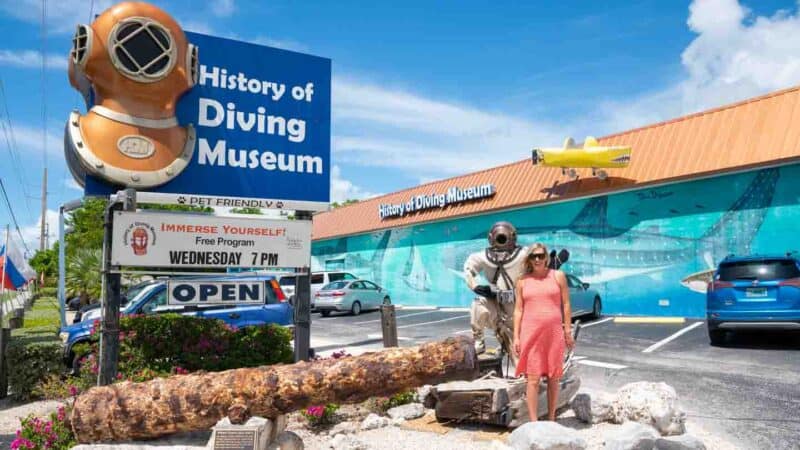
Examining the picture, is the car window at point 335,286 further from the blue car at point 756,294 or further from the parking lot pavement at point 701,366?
the blue car at point 756,294

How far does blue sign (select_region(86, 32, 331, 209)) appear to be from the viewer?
296 inches

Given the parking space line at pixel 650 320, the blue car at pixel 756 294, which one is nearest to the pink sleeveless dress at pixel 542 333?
the blue car at pixel 756 294

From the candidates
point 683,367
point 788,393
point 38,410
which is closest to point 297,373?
point 38,410

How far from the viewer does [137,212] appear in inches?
261

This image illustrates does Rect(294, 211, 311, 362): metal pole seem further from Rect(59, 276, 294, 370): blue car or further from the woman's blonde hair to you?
the woman's blonde hair

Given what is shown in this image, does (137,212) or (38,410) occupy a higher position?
(137,212)

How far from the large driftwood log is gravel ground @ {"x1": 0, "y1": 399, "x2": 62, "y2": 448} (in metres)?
1.64

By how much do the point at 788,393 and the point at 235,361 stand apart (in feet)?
22.1

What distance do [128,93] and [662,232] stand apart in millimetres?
14035

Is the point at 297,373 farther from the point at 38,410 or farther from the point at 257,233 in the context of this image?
the point at 38,410

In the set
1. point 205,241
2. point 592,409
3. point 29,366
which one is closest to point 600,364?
point 592,409

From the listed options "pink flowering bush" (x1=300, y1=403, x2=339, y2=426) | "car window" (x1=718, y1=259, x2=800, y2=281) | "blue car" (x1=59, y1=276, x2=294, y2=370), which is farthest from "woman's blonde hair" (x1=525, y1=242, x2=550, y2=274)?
"car window" (x1=718, y1=259, x2=800, y2=281)

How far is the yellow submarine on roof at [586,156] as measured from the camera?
54.5ft

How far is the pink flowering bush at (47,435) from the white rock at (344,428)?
2.24 metres
